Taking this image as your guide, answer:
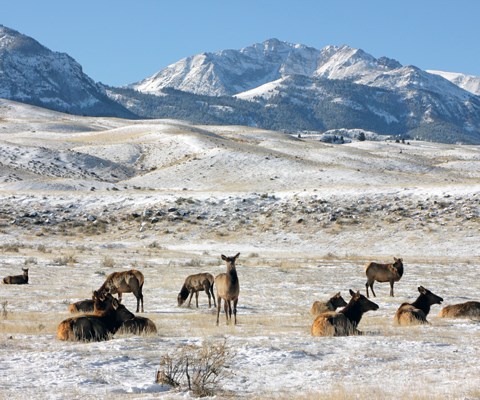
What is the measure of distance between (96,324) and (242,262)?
2474cm

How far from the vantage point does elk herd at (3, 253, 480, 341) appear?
14.0 m

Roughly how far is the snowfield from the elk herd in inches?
18.2

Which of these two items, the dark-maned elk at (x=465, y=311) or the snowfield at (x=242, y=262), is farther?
the dark-maned elk at (x=465, y=311)

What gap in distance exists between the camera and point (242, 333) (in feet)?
50.7

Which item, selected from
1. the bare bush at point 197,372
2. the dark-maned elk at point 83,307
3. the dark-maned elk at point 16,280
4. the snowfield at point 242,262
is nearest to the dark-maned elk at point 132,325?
the snowfield at point 242,262

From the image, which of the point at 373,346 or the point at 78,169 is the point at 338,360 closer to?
the point at 373,346

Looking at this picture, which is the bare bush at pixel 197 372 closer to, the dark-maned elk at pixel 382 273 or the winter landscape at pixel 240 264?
the winter landscape at pixel 240 264

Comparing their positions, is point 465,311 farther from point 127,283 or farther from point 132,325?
point 127,283

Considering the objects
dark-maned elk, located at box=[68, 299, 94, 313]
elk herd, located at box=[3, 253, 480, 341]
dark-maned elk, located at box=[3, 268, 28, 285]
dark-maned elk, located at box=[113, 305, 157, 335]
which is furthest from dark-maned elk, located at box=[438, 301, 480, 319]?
dark-maned elk, located at box=[3, 268, 28, 285]

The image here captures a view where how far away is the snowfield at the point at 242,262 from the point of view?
1103 cm

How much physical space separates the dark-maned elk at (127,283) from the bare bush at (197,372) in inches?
365

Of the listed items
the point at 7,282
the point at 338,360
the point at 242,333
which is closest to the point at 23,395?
the point at 338,360

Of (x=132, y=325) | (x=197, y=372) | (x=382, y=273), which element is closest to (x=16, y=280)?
(x=132, y=325)

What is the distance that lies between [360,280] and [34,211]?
35.1 metres
